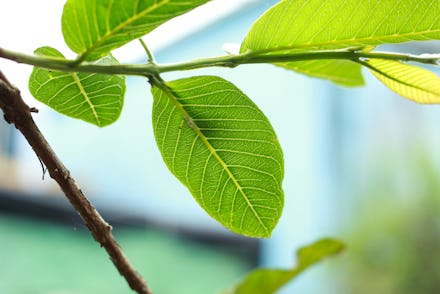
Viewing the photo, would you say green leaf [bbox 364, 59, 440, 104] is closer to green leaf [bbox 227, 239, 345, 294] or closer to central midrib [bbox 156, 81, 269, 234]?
central midrib [bbox 156, 81, 269, 234]

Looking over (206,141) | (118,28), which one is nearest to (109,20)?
(118,28)

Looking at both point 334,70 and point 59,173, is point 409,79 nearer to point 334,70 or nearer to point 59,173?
point 334,70

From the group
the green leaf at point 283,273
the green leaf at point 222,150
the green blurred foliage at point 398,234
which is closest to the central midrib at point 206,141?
the green leaf at point 222,150

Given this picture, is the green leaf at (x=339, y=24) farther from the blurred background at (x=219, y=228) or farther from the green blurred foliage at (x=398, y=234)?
the green blurred foliage at (x=398, y=234)

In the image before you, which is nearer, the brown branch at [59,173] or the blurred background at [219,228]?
the brown branch at [59,173]

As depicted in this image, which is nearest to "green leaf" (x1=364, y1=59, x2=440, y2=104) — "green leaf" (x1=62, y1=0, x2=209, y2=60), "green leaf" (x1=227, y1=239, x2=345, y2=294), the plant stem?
the plant stem

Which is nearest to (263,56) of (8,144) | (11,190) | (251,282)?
(251,282)
